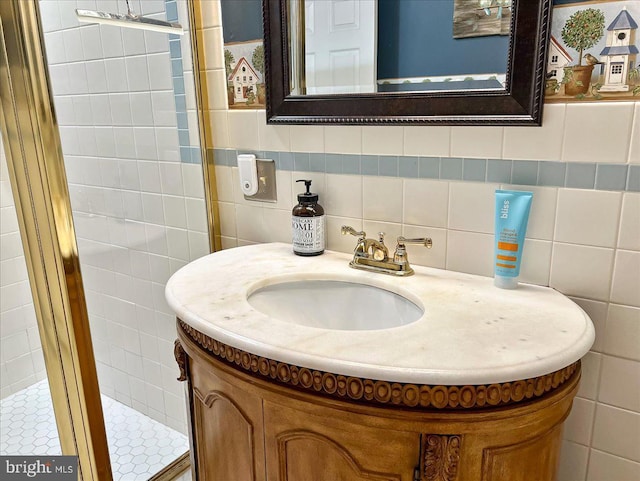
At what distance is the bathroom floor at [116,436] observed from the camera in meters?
1.59

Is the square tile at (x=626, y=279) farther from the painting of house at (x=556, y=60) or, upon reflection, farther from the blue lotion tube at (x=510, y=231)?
the painting of house at (x=556, y=60)

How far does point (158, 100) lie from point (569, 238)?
115 cm

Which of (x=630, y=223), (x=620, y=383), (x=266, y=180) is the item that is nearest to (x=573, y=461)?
(x=620, y=383)

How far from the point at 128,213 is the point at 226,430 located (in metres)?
0.91

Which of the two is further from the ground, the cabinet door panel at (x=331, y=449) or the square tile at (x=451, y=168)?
the square tile at (x=451, y=168)

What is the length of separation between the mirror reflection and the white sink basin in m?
0.44

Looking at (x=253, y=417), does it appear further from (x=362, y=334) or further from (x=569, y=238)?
(x=569, y=238)

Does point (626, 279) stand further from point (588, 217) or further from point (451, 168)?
point (451, 168)

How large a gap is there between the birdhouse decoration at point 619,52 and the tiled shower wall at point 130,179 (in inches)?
39.9

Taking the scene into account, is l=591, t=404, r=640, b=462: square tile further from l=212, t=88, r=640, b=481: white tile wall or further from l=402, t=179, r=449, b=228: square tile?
l=402, t=179, r=449, b=228: square tile

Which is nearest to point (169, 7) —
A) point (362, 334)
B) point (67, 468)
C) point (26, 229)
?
point (26, 229)

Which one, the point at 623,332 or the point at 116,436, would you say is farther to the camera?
the point at 116,436

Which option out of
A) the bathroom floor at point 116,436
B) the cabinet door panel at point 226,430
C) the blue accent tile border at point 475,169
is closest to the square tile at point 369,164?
the blue accent tile border at point 475,169

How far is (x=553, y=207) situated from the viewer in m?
0.94
